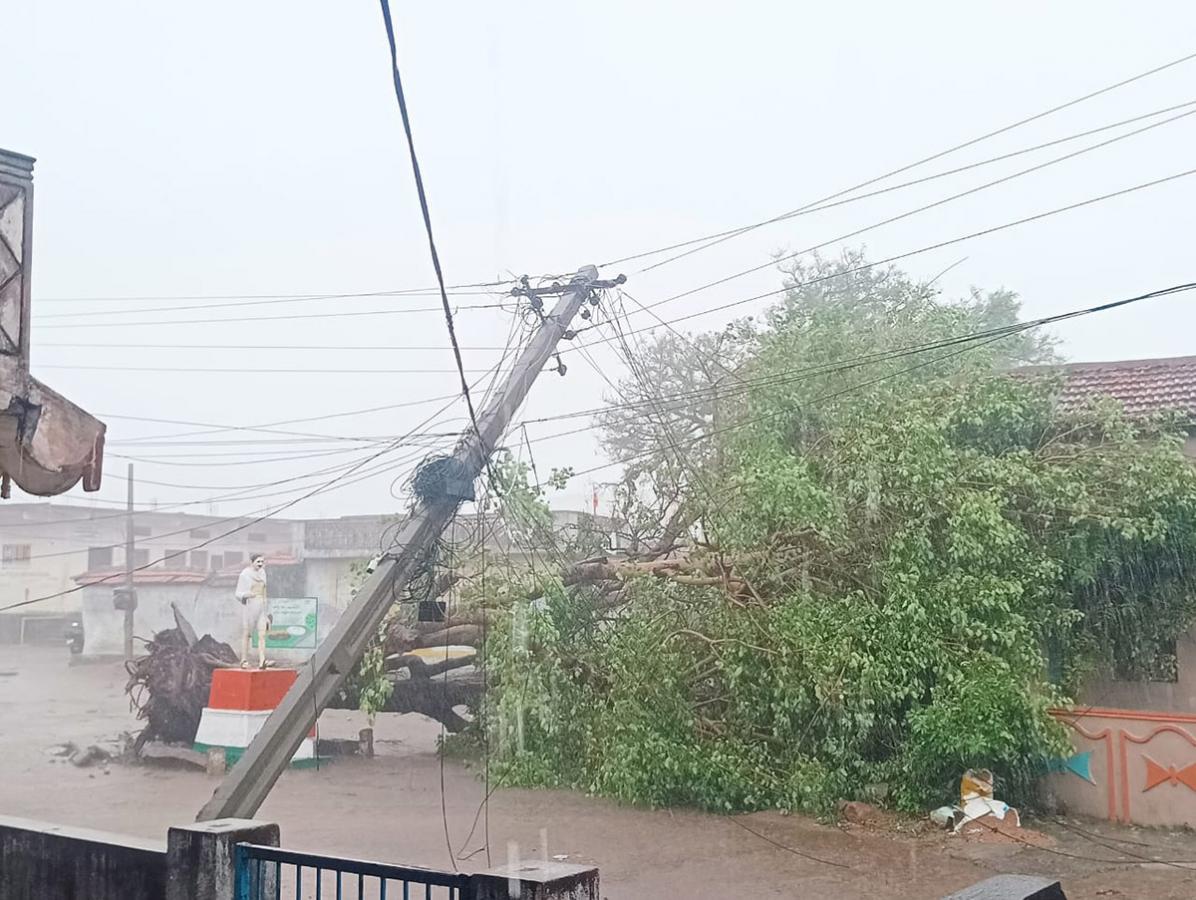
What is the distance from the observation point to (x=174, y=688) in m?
15.7

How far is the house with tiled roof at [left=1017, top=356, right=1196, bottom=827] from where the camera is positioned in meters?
10.6

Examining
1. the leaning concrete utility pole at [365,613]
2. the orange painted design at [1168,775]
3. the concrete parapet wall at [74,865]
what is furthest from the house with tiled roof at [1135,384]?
the concrete parapet wall at [74,865]

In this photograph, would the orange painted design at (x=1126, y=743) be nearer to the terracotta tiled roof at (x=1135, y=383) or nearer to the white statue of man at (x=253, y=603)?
the terracotta tiled roof at (x=1135, y=383)

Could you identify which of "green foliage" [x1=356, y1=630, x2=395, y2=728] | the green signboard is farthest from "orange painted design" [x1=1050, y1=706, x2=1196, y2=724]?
the green signboard

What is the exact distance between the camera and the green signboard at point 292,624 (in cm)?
1845

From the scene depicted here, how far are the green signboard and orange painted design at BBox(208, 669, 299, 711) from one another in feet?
Result: 11.0

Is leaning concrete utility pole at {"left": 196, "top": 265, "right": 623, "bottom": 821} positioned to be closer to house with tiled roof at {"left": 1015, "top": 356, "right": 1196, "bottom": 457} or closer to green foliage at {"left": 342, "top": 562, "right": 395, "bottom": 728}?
green foliage at {"left": 342, "top": 562, "right": 395, "bottom": 728}

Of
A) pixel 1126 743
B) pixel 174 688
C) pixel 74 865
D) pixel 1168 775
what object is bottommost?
pixel 1168 775

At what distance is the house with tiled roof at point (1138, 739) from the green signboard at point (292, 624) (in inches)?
474

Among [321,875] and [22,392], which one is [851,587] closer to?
[321,875]

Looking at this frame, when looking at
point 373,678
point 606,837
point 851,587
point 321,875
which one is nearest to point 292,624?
point 373,678

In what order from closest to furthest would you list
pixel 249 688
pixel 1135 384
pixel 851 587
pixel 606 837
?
pixel 606 837
pixel 851 587
pixel 1135 384
pixel 249 688

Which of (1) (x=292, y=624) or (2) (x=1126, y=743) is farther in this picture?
(1) (x=292, y=624)

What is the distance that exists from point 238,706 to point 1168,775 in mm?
11196
